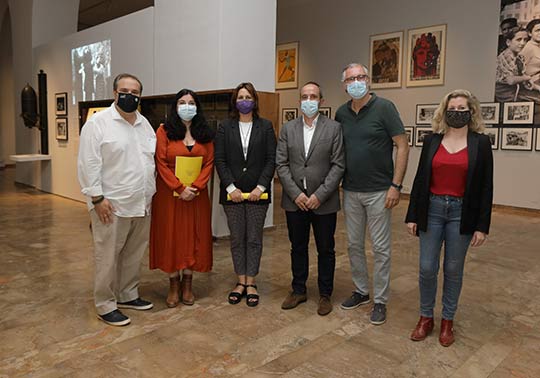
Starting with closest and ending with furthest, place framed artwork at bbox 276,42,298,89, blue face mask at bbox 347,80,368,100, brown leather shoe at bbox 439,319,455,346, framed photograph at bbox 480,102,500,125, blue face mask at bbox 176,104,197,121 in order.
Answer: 1. brown leather shoe at bbox 439,319,455,346
2. blue face mask at bbox 347,80,368,100
3. blue face mask at bbox 176,104,197,121
4. framed photograph at bbox 480,102,500,125
5. framed artwork at bbox 276,42,298,89

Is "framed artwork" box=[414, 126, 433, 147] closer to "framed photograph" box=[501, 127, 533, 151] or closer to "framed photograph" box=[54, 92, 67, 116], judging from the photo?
"framed photograph" box=[501, 127, 533, 151]

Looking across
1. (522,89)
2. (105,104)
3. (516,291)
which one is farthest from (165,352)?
(522,89)

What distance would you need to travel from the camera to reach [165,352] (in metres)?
2.95

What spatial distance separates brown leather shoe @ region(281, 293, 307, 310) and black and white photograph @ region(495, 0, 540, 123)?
21.4 feet

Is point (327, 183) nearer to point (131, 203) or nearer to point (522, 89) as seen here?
point (131, 203)

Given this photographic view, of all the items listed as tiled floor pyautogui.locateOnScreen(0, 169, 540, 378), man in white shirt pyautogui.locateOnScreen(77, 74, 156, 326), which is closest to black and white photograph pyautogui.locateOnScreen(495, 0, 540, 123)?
tiled floor pyautogui.locateOnScreen(0, 169, 540, 378)

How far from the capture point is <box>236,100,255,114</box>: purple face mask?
11.9ft

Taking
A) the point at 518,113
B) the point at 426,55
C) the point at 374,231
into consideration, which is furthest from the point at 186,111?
the point at 426,55

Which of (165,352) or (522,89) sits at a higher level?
(522,89)

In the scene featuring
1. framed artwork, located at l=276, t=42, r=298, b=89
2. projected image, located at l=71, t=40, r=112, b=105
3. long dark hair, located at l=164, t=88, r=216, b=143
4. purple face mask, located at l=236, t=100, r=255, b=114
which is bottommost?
long dark hair, located at l=164, t=88, r=216, b=143

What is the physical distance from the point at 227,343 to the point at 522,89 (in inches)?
297

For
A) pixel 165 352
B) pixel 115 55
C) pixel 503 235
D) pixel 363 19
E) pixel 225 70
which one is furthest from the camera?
pixel 363 19

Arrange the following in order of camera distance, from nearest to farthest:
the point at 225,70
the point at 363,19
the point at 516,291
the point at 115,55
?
the point at 516,291 → the point at 225,70 → the point at 115,55 → the point at 363,19

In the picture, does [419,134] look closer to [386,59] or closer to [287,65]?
[386,59]
